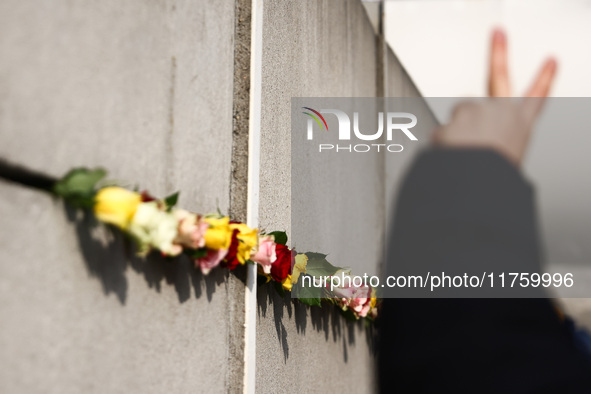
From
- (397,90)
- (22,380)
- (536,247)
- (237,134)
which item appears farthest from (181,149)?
(397,90)

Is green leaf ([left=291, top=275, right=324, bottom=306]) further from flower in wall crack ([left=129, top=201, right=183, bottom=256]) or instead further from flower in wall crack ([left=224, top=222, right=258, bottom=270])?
flower in wall crack ([left=129, top=201, right=183, bottom=256])

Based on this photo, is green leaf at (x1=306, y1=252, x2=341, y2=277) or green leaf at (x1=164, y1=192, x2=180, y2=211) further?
green leaf at (x1=306, y1=252, x2=341, y2=277)

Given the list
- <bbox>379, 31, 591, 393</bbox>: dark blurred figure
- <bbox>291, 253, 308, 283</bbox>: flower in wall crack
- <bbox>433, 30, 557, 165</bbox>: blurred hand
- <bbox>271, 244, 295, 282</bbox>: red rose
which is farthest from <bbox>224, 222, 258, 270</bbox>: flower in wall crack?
<bbox>433, 30, 557, 165</bbox>: blurred hand

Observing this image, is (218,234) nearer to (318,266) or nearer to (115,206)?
(115,206)

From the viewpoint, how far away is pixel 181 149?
180 centimetres

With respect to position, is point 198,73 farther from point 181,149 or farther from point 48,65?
point 48,65

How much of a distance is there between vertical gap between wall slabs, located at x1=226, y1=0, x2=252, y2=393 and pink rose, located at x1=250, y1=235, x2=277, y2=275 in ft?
0.39

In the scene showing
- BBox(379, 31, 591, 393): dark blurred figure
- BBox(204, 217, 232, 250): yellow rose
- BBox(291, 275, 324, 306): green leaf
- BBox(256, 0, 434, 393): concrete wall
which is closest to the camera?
BBox(379, 31, 591, 393): dark blurred figure

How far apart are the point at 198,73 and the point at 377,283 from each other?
8.78 ft

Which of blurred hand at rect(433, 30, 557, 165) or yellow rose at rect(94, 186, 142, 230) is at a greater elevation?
blurred hand at rect(433, 30, 557, 165)

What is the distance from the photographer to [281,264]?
2.21 meters

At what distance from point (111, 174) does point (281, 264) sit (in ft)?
2.90

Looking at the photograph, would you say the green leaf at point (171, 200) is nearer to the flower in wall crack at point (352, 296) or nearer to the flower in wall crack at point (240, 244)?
the flower in wall crack at point (240, 244)

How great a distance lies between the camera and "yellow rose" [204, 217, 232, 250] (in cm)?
171
